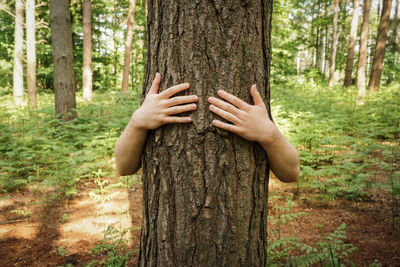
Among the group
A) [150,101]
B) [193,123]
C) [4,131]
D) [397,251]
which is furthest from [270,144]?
[4,131]

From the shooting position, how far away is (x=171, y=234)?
1470mm

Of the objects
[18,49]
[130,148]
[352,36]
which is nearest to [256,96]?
[130,148]

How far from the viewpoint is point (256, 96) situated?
4.77ft

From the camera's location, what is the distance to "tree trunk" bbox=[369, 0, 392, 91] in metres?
12.3

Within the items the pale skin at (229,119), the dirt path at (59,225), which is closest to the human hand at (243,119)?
the pale skin at (229,119)

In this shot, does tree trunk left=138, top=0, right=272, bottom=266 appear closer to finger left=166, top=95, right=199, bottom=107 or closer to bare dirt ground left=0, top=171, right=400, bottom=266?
finger left=166, top=95, right=199, bottom=107

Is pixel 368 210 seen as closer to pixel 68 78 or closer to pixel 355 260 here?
pixel 355 260

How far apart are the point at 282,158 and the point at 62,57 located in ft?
25.6

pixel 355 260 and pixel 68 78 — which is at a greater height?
pixel 68 78

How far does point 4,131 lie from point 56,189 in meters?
3.30

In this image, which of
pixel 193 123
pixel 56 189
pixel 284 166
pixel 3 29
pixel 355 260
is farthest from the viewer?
pixel 3 29

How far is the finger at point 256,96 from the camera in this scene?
145 cm

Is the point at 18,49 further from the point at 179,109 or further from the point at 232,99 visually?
the point at 232,99

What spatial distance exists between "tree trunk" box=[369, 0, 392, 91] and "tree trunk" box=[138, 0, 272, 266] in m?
15.2
